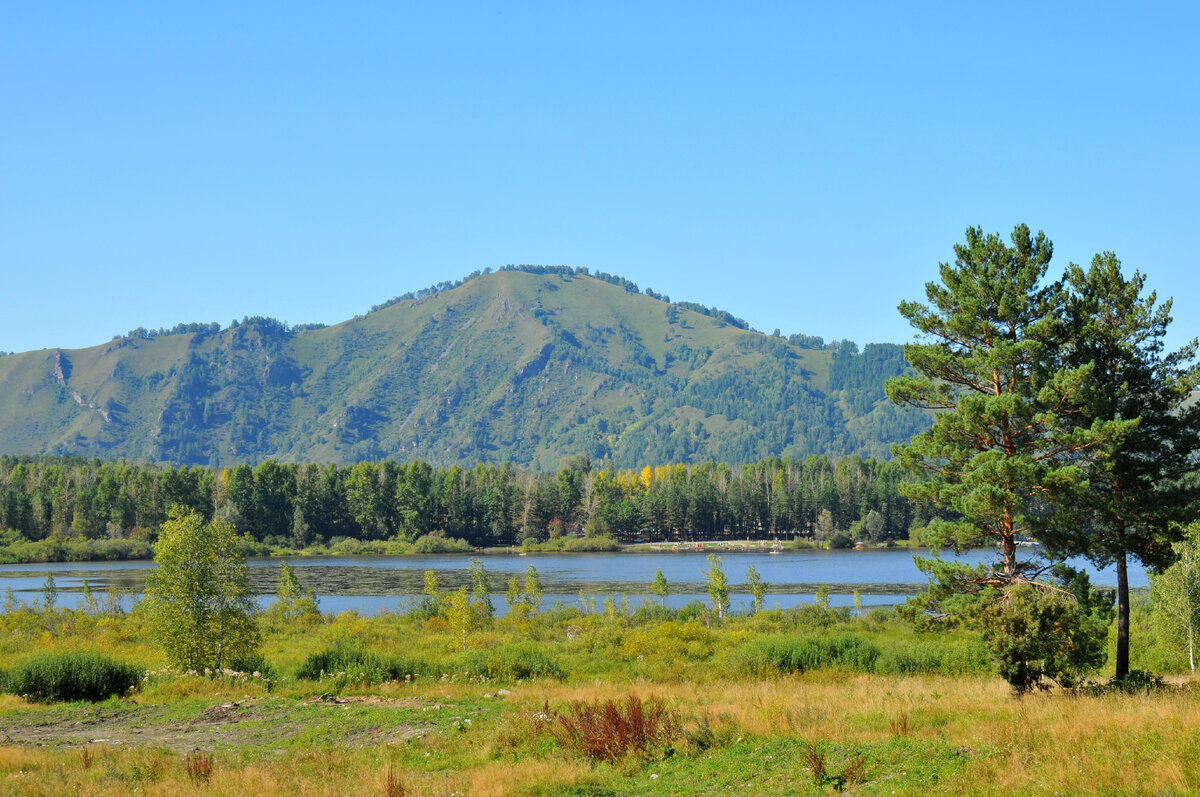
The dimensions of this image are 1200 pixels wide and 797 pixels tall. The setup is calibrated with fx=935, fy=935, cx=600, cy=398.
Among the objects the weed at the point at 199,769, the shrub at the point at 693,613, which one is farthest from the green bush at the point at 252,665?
the shrub at the point at 693,613

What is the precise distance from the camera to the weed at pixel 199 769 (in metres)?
15.8

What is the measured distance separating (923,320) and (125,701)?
82.5ft

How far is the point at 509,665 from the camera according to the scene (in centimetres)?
3128

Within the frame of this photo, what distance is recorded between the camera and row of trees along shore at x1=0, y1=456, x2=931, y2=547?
147 meters

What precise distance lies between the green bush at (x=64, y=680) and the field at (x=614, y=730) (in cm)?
76

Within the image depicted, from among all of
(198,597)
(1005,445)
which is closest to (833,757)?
(1005,445)

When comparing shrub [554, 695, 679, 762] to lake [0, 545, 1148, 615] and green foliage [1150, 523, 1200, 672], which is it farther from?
lake [0, 545, 1148, 615]

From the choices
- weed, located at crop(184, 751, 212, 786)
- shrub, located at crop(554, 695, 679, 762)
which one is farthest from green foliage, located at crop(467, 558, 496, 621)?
weed, located at crop(184, 751, 212, 786)

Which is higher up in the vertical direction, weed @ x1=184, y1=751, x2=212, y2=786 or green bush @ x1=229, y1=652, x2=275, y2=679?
weed @ x1=184, y1=751, x2=212, y2=786

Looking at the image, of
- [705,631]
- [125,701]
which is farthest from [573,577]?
[125,701]

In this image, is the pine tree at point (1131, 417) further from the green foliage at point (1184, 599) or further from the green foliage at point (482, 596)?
the green foliage at point (482, 596)

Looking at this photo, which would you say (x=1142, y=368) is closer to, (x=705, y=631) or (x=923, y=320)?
(x=923, y=320)

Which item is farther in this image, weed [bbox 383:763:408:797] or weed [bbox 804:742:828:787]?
weed [bbox 804:742:828:787]

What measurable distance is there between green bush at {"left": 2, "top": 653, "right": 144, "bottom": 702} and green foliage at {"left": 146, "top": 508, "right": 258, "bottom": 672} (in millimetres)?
3031
